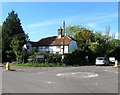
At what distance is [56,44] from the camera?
73188mm

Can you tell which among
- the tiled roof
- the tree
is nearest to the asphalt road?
the tree

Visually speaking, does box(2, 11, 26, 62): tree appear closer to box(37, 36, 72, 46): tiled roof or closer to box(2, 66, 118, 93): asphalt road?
box(37, 36, 72, 46): tiled roof

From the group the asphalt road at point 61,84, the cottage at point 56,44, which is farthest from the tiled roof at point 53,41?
the asphalt road at point 61,84

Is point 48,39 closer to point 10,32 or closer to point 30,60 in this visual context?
point 10,32

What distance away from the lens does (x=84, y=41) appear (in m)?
85.1

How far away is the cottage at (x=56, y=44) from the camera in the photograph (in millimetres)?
72375

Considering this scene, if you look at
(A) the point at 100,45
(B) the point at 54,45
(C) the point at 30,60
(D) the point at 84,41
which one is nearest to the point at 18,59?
(C) the point at 30,60

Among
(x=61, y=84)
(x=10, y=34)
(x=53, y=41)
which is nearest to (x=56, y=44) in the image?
(x=53, y=41)

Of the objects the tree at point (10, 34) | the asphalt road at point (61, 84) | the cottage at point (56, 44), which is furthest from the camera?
the cottage at point (56, 44)

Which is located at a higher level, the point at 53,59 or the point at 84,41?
the point at 84,41

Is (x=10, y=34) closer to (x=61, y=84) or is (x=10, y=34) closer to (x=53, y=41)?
(x=53, y=41)

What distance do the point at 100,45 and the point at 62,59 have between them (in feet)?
79.3

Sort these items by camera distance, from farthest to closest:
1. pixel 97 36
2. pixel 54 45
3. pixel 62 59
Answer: pixel 97 36 → pixel 54 45 → pixel 62 59

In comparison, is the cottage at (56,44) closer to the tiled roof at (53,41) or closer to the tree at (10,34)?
the tiled roof at (53,41)
